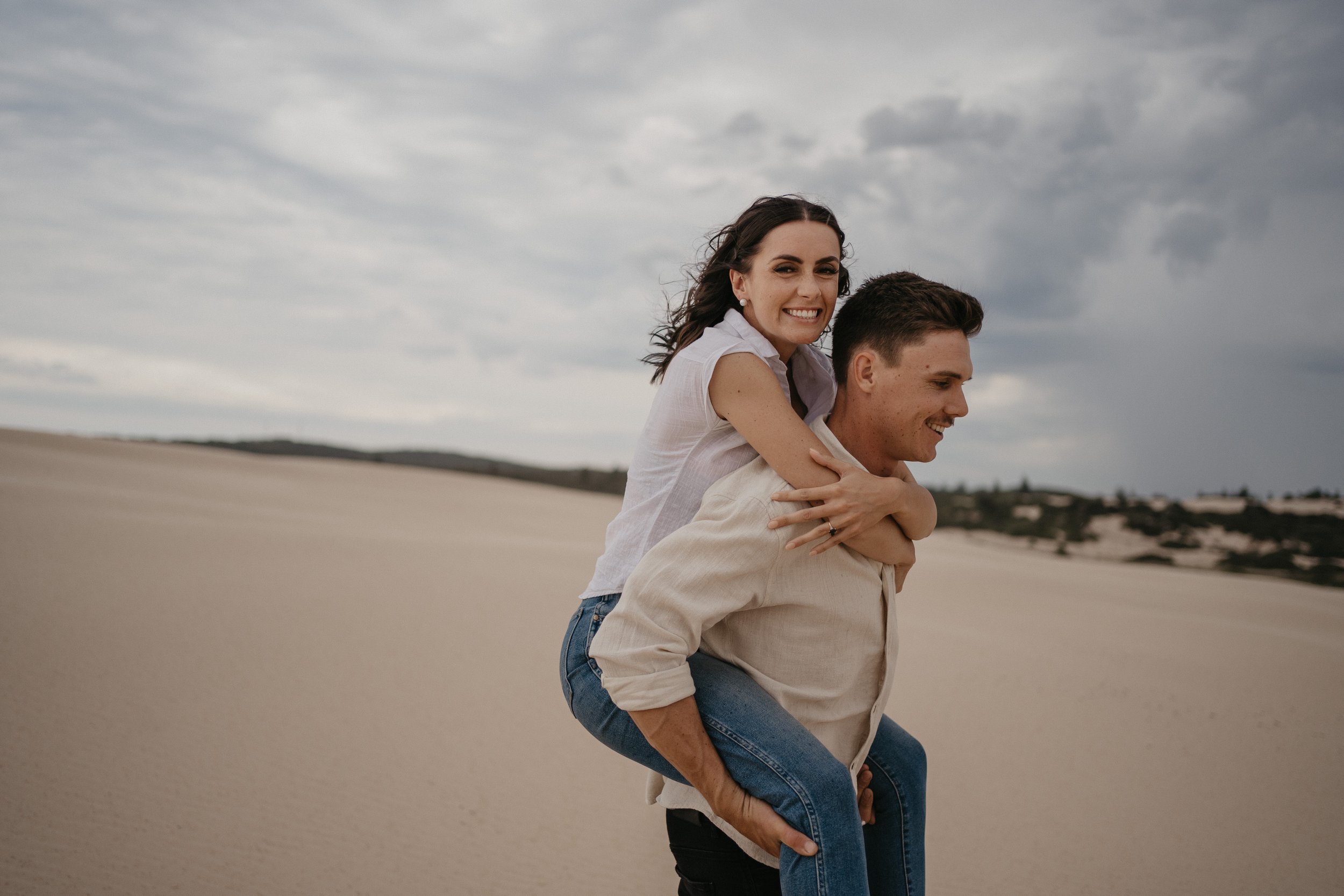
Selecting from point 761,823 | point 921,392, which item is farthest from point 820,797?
point 921,392

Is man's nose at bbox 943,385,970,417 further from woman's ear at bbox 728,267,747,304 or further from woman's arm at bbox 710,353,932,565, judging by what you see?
woman's ear at bbox 728,267,747,304

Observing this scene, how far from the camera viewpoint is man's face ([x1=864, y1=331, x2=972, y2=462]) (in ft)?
7.97

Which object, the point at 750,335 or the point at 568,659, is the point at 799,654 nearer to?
the point at 568,659

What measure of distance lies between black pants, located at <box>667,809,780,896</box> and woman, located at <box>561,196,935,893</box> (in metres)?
0.18

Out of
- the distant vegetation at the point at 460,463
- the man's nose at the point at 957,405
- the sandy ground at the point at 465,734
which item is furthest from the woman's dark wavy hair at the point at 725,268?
the distant vegetation at the point at 460,463

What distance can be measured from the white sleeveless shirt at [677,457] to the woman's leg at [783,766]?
36 cm

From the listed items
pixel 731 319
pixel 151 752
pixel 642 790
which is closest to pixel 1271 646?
pixel 642 790

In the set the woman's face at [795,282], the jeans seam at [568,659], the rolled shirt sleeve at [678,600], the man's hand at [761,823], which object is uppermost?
the woman's face at [795,282]

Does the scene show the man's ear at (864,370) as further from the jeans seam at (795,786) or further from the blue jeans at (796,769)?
the jeans seam at (795,786)

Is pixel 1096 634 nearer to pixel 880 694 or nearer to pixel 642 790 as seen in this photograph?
pixel 642 790

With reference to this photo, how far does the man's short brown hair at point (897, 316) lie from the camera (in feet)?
8.03

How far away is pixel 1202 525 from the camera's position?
17.3 m

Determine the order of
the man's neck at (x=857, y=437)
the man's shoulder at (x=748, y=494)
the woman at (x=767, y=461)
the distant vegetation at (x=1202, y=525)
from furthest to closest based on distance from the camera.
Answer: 1. the distant vegetation at (x=1202, y=525)
2. the man's neck at (x=857, y=437)
3. the man's shoulder at (x=748, y=494)
4. the woman at (x=767, y=461)

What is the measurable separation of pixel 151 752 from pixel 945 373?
469 centimetres
